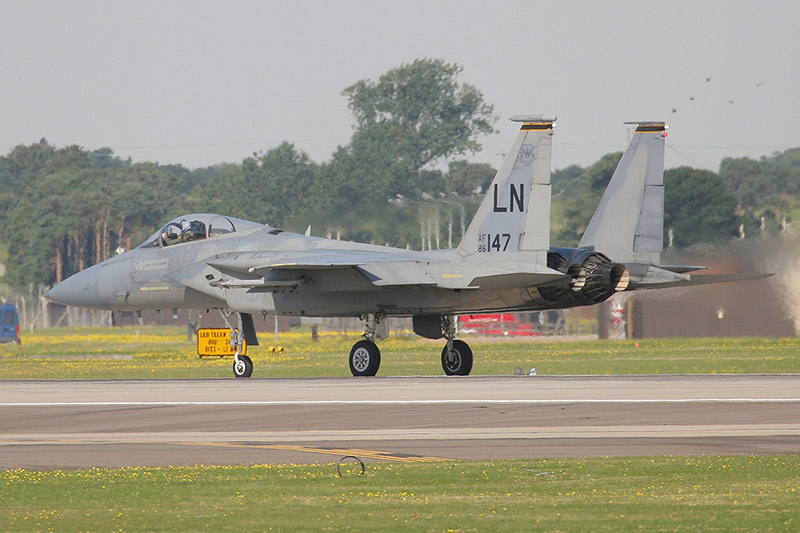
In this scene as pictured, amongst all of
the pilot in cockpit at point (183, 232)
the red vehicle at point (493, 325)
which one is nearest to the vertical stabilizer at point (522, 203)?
the pilot in cockpit at point (183, 232)

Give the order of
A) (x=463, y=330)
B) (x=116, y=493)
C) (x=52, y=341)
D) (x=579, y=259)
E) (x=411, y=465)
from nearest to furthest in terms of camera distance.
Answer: (x=116, y=493) → (x=411, y=465) → (x=579, y=259) → (x=52, y=341) → (x=463, y=330)

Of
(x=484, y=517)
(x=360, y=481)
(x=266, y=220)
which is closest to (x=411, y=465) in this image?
(x=360, y=481)

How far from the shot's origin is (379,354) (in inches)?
1063

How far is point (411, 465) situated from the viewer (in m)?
11.8

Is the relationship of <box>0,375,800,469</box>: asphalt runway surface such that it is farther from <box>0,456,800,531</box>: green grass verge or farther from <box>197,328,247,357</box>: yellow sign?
<box>197,328,247,357</box>: yellow sign

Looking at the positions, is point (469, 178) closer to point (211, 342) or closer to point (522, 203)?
point (211, 342)

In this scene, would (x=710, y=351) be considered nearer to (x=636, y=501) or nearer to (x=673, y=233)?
(x=673, y=233)

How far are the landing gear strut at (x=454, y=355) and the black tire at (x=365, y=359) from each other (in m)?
1.53

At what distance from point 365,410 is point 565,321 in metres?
35.0

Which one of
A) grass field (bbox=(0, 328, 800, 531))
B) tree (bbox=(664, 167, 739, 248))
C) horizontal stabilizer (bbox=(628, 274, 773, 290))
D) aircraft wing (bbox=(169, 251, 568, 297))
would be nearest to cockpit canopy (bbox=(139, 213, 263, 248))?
aircraft wing (bbox=(169, 251, 568, 297))

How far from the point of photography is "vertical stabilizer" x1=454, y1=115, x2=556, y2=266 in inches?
923

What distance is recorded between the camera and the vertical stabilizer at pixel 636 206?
1046 inches

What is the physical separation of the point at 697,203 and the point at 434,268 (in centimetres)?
2693

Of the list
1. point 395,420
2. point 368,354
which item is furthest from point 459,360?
point 395,420
